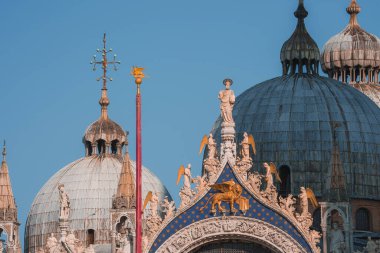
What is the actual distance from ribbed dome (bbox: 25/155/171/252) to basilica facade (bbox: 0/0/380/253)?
0.06 meters

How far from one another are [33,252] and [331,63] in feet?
61.0

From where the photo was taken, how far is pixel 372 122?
93.1 m

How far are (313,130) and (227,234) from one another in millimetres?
11969

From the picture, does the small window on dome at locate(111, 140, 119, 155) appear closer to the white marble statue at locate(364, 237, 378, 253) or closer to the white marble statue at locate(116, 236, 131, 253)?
the white marble statue at locate(116, 236, 131, 253)

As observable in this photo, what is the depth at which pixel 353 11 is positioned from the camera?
110812 mm

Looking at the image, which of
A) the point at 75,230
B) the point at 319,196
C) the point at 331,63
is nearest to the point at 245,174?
the point at 319,196

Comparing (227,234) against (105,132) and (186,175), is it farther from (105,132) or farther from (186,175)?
(105,132)

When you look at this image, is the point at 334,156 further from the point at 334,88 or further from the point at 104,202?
the point at 104,202

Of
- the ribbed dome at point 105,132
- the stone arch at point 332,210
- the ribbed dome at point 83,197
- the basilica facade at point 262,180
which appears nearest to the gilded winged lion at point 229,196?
the basilica facade at point 262,180

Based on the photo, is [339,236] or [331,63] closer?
[339,236]

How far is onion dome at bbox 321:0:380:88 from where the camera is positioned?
355ft

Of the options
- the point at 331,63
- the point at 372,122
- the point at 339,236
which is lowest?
the point at 339,236

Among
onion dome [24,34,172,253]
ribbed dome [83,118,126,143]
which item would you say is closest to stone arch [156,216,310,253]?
onion dome [24,34,172,253]

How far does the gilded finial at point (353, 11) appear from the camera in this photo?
111 meters
